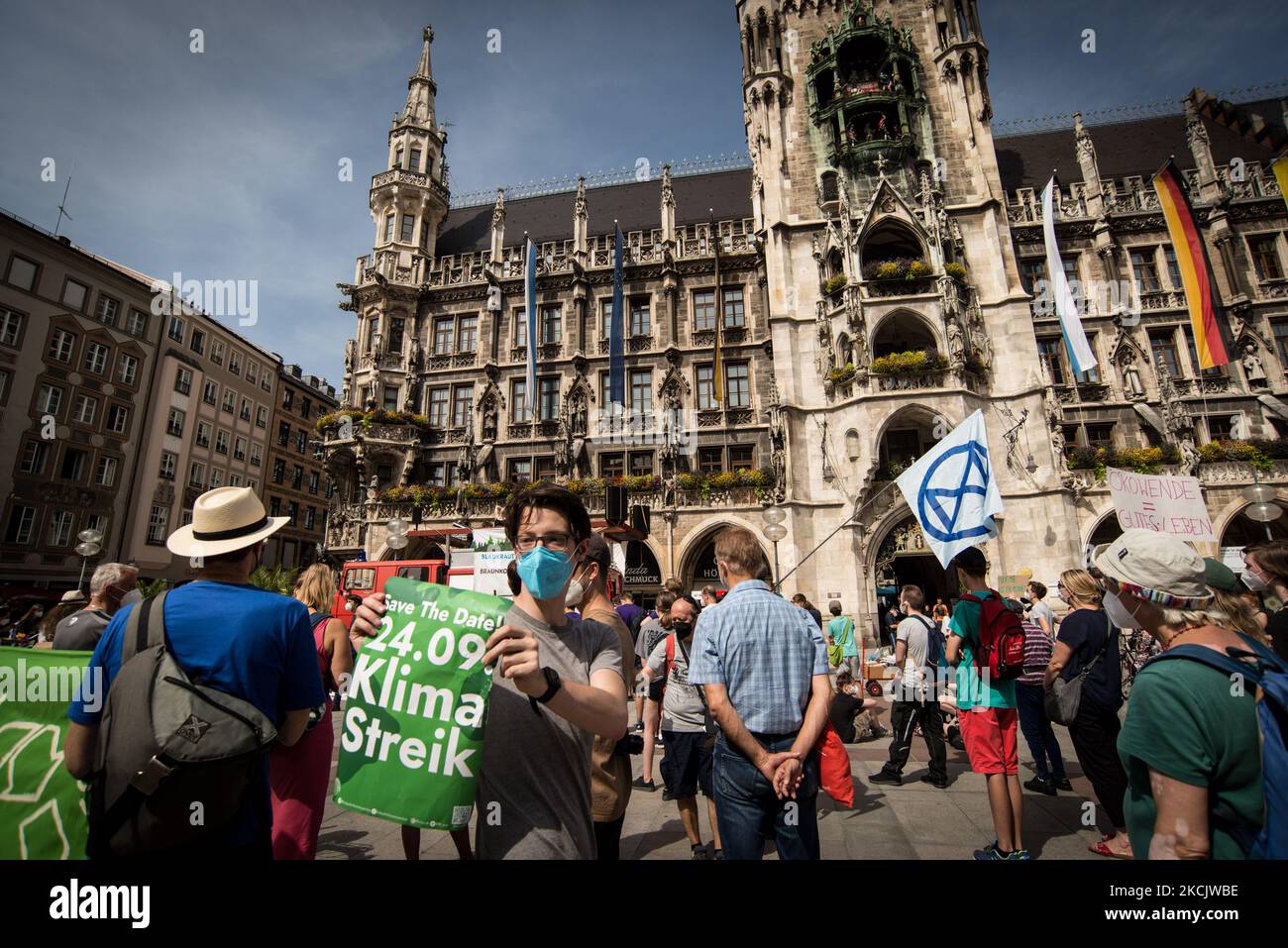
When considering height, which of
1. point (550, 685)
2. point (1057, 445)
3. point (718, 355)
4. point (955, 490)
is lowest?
point (550, 685)

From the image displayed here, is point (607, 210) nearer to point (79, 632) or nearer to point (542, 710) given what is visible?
point (79, 632)

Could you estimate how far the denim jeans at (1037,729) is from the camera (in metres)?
5.54

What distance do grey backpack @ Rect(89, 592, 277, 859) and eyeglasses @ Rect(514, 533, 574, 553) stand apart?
3.45 feet

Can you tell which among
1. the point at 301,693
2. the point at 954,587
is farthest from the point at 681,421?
the point at 301,693

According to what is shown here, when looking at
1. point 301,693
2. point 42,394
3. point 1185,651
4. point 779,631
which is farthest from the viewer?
point 42,394

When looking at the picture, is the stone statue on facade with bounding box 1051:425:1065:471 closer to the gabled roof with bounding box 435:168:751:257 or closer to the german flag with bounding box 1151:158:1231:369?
the german flag with bounding box 1151:158:1231:369

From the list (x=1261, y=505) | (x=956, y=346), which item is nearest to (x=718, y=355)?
(x=956, y=346)

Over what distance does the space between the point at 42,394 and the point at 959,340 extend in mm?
39095

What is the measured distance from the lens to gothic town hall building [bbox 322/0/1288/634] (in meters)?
19.2

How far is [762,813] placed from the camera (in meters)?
2.79

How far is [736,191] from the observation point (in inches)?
1115

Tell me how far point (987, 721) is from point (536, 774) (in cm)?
390

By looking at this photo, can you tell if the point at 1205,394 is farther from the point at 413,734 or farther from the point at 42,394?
the point at 42,394

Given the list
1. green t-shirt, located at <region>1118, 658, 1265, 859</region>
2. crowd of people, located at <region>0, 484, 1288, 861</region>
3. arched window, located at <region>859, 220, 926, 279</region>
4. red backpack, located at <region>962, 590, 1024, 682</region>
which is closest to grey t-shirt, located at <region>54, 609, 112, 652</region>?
crowd of people, located at <region>0, 484, 1288, 861</region>
